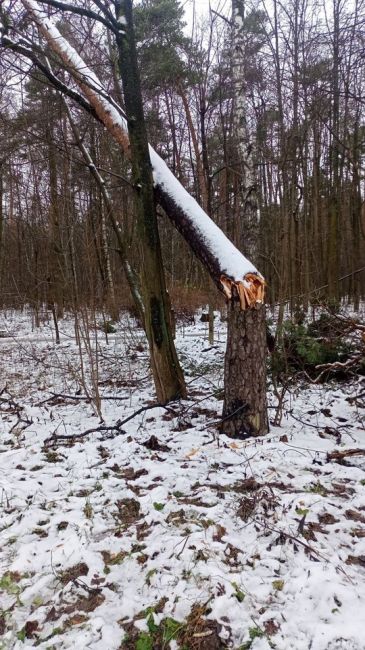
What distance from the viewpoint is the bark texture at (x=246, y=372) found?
3727 millimetres

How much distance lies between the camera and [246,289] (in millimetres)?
3621

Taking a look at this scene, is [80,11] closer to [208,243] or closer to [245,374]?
[208,243]

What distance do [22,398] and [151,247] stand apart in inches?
123

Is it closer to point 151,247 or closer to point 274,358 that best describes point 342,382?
point 274,358

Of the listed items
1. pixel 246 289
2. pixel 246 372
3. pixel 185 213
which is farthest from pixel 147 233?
pixel 246 372

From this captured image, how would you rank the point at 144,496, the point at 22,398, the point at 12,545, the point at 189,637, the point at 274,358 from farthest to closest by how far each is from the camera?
the point at 22,398
the point at 274,358
the point at 144,496
the point at 12,545
the point at 189,637

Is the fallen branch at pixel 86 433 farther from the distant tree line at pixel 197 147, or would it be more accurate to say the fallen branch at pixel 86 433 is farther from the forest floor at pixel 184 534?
the distant tree line at pixel 197 147

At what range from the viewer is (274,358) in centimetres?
548

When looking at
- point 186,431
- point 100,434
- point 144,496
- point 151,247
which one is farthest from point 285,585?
point 151,247

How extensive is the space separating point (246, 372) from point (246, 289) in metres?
0.81

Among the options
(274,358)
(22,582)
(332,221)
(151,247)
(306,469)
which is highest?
(332,221)

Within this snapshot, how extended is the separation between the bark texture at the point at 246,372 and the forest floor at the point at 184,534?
0.62 ft

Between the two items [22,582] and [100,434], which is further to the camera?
Answer: [100,434]

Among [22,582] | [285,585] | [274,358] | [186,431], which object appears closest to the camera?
[285,585]
